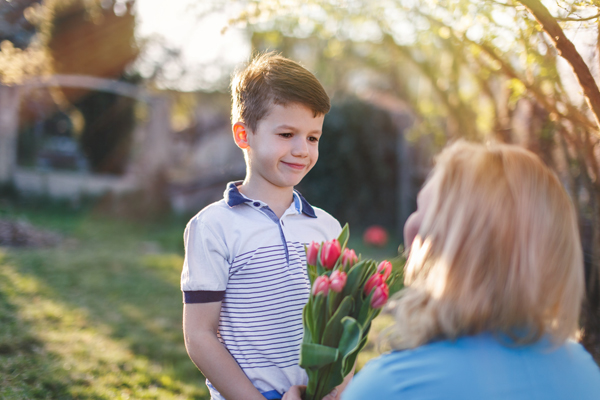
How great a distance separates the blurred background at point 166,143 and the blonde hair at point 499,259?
1.05 feet

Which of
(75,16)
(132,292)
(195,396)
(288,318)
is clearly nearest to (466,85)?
(132,292)

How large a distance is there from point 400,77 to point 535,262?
1064 centimetres

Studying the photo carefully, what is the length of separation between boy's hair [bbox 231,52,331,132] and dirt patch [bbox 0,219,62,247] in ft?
20.0

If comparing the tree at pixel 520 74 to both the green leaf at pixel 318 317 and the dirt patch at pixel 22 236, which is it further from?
the dirt patch at pixel 22 236

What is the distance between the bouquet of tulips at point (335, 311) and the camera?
1251 millimetres

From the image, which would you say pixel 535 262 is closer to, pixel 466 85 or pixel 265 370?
pixel 265 370

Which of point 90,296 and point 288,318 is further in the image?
point 90,296

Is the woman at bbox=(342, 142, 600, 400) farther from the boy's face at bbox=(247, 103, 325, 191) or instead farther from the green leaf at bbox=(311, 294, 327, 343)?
the boy's face at bbox=(247, 103, 325, 191)

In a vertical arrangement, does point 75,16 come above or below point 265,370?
above

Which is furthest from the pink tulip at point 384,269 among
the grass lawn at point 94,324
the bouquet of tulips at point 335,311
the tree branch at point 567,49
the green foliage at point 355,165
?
the green foliage at point 355,165

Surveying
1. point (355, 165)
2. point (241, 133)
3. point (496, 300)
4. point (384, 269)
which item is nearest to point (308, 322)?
point (384, 269)

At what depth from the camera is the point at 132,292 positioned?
5293 millimetres

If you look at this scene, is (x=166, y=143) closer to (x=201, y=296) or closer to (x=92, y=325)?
(x=92, y=325)

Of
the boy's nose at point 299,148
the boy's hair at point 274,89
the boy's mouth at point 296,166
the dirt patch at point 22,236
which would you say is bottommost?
the dirt patch at point 22,236
